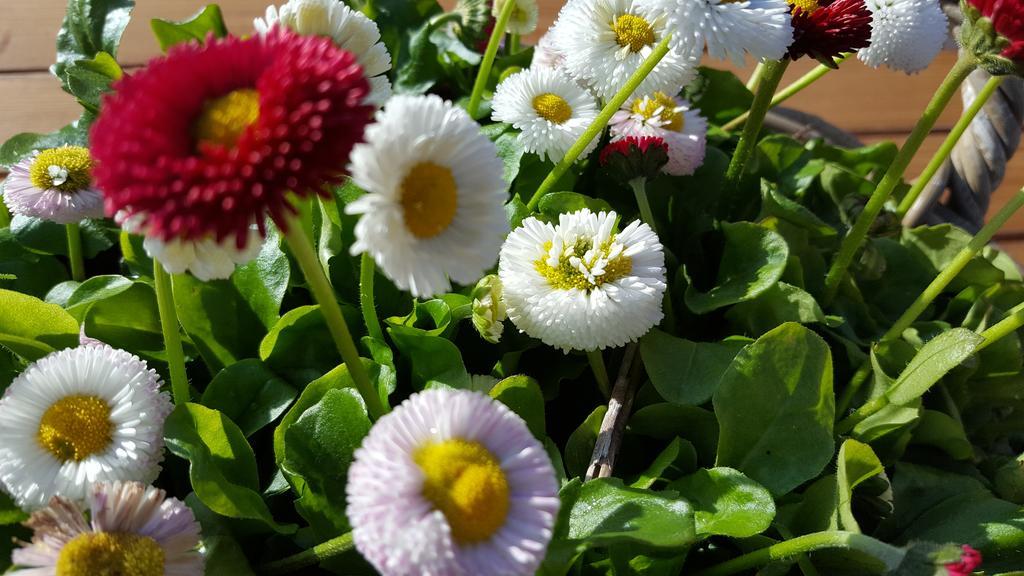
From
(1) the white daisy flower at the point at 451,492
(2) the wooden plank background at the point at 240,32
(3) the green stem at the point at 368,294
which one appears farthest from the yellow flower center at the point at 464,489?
(2) the wooden plank background at the point at 240,32

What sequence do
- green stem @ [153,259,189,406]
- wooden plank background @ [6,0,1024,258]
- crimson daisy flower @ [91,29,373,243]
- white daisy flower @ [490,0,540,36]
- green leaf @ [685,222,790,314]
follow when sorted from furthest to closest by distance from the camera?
1. wooden plank background @ [6,0,1024,258]
2. white daisy flower @ [490,0,540,36]
3. green leaf @ [685,222,790,314]
4. green stem @ [153,259,189,406]
5. crimson daisy flower @ [91,29,373,243]

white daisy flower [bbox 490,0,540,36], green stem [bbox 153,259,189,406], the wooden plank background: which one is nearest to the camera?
green stem [bbox 153,259,189,406]

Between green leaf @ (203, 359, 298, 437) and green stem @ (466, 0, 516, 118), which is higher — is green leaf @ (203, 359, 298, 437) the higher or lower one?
the lower one

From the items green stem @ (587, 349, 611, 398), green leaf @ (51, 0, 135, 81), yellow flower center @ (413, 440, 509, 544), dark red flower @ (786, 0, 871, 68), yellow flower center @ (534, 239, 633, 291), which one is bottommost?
green stem @ (587, 349, 611, 398)

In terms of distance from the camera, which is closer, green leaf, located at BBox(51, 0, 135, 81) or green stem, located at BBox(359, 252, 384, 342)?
green stem, located at BBox(359, 252, 384, 342)

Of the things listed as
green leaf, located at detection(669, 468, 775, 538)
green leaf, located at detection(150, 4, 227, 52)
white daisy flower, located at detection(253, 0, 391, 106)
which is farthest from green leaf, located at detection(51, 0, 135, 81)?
green leaf, located at detection(669, 468, 775, 538)

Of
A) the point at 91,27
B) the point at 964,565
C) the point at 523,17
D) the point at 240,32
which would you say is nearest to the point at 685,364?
the point at 964,565

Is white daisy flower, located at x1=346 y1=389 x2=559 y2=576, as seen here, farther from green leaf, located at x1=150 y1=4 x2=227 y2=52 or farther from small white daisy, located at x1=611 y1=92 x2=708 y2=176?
green leaf, located at x1=150 y1=4 x2=227 y2=52
